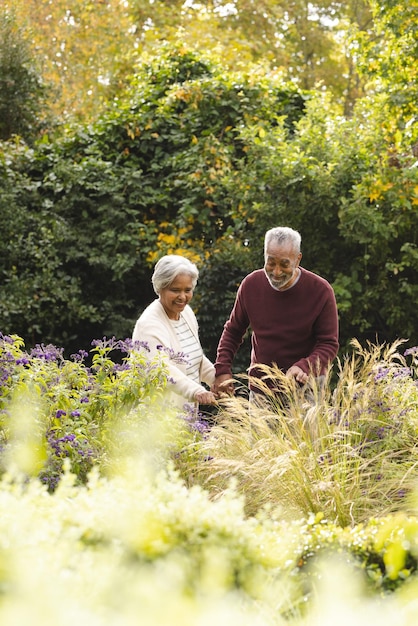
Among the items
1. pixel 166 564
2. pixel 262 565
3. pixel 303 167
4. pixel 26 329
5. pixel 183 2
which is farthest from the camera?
pixel 183 2

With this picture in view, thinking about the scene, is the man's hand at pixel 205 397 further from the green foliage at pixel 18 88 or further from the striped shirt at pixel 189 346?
the green foliage at pixel 18 88

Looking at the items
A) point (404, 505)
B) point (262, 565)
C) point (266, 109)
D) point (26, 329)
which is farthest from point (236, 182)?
point (262, 565)

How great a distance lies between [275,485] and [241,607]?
1.53 metres

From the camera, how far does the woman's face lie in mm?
4891

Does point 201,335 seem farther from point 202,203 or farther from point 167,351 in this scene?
point 167,351

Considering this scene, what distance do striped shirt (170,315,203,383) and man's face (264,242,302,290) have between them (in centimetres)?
58

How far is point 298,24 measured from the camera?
21703 millimetres

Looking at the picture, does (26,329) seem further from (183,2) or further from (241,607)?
(183,2)

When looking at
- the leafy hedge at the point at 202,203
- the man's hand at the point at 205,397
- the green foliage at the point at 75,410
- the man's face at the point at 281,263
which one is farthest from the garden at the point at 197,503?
the leafy hedge at the point at 202,203

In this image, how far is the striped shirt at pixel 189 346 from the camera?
5.12 metres

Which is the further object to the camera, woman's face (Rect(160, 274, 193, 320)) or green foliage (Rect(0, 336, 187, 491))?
woman's face (Rect(160, 274, 193, 320))

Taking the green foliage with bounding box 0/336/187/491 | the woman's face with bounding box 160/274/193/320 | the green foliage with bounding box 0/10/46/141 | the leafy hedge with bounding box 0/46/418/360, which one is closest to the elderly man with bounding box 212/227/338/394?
the woman's face with bounding box 160/274/193/320

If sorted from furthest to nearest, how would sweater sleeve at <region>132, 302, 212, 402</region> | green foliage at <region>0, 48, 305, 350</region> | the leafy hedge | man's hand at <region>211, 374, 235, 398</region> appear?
green foliage at <region>0, 48, 305, 350</region>
the leafy hedge
man's hand at <region>211, 374, 235, 398</region>
sweater sleeve at <region>132, 302, 212, 402</region>

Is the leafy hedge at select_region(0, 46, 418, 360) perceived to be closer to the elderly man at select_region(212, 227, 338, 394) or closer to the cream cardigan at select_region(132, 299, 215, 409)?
the elderly man at select_region(212, 227, 338, 394)
